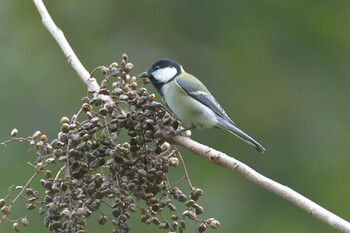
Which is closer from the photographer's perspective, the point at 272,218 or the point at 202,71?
the point at 272,218

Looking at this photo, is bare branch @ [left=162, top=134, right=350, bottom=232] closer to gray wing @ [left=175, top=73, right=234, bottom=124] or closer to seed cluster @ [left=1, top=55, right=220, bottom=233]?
seed cluster @ [left=1, top=55, right=220, bottom=233]

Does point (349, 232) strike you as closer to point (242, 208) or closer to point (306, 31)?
point (242, 208)

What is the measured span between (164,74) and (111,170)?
125 centimetres

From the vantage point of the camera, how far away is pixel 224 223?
253 inches

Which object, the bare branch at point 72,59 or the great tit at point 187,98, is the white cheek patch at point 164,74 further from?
the bare branch at point 72,59

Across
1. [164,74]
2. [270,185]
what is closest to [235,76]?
[164,74]

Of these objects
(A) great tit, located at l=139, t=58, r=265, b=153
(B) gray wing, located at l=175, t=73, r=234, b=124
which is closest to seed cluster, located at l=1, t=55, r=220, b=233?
(A) great tit, located at l=139, t=58, r=265, b=153

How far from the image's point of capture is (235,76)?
7.65m

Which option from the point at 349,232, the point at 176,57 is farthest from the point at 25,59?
the point at 349,232

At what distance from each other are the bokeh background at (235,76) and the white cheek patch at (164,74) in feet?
8.04

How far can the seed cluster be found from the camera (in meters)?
2.56

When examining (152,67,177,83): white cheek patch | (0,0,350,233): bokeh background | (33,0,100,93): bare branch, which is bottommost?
(0,0,350,233): bokeh background

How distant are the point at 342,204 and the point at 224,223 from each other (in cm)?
92

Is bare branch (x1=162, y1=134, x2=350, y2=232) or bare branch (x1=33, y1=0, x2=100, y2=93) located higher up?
bare branch (x1=33, y1=0, x2=100, y2=93)
